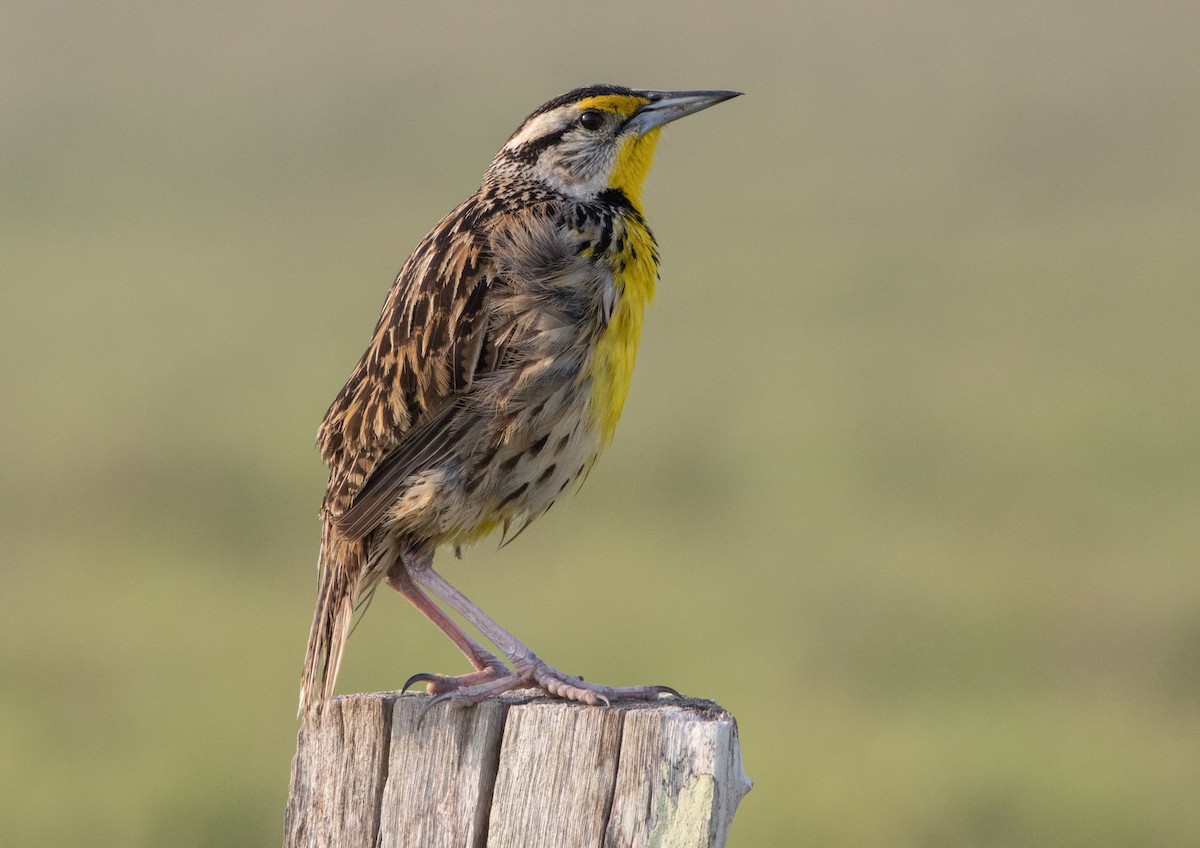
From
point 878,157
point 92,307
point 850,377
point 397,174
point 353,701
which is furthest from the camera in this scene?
point 878,157

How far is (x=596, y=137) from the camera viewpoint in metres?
4.23

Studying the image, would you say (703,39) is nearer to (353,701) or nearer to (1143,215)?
(1143,215)

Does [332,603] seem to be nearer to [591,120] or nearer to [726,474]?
[591,120]

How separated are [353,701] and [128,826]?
5.90 m

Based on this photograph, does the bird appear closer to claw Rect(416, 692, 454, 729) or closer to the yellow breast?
the yellow breast

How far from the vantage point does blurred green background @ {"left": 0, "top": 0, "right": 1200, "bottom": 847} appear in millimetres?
9461

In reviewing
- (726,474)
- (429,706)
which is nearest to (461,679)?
(429,706)

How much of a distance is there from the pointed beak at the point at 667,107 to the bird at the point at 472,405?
43cm

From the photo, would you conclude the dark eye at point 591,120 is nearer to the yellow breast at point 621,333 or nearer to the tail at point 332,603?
the yellow breast at point 621,333

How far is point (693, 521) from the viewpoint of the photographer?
13.3m

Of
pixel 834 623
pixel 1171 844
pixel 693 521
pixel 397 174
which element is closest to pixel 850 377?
pixel 693 521

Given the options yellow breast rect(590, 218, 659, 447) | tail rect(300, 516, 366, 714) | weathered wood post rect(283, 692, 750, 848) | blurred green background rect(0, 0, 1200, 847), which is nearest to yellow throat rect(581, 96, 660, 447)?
yellow breast rect(590, 218, 659, 447)

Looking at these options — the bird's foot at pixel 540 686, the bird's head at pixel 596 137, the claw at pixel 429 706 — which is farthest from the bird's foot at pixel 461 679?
the bird's head at pixel 596 137

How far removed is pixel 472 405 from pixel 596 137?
32.0 inches
